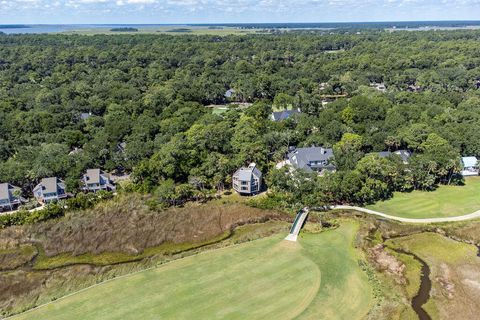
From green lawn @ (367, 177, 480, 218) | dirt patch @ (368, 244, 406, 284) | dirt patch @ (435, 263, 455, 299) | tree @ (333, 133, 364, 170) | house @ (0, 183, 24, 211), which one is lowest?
dirt patch @ (435, 263, 455, 299)

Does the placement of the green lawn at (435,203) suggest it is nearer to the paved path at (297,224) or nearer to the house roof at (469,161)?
the house roof at (469,161)

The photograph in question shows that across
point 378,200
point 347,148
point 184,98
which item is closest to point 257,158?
point 347,148

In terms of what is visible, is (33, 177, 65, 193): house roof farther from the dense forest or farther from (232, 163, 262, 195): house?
(232, 163, 262, 195): house

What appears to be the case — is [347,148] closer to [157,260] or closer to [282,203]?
Result: [282,203]

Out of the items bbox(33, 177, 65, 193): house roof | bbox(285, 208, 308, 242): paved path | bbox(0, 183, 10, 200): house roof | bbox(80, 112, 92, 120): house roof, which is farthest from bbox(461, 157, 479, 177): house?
bbox(80, 112, 92, 120): house roof

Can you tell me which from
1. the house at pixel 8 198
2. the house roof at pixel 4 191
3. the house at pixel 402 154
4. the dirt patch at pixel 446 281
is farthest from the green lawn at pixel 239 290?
the house at pixel 402 154
